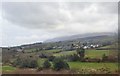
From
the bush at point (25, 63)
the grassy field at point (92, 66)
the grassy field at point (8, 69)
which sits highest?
the bush at point (25, 63)

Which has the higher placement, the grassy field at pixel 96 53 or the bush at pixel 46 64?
the grassy field at pixel 96 53

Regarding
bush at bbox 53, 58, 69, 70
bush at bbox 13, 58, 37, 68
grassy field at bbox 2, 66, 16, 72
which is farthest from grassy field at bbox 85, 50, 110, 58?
grassy field at bbox 2, 66, 16, 72

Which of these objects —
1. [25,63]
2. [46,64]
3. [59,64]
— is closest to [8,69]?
[25,63]

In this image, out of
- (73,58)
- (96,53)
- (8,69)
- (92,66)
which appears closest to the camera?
(8,69)

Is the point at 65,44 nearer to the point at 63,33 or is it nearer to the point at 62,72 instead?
the point at 63,33

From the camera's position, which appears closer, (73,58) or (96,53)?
(96,53)

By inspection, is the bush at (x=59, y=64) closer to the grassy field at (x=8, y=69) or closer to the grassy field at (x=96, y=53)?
the grassy field at (x=96, y=53)

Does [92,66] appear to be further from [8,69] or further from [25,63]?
[8,69]

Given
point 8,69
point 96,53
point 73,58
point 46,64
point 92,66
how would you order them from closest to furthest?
point 8,69, point 92,66, point 46,64, point 96,53, point 73,58

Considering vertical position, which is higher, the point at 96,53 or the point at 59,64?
the point at 96,53

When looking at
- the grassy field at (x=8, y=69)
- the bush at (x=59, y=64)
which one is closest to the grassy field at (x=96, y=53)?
the bush at (x=59, y=64)

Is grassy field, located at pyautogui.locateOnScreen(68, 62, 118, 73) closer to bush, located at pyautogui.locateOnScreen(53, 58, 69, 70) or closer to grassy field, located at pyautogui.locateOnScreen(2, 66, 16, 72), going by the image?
bush, located at pyautogui.locateOnScreen(53, 58, 69, 70)

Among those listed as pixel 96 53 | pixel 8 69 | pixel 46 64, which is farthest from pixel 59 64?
pixel 8 69

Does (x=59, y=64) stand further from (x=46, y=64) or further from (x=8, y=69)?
(x=8, y=69)
